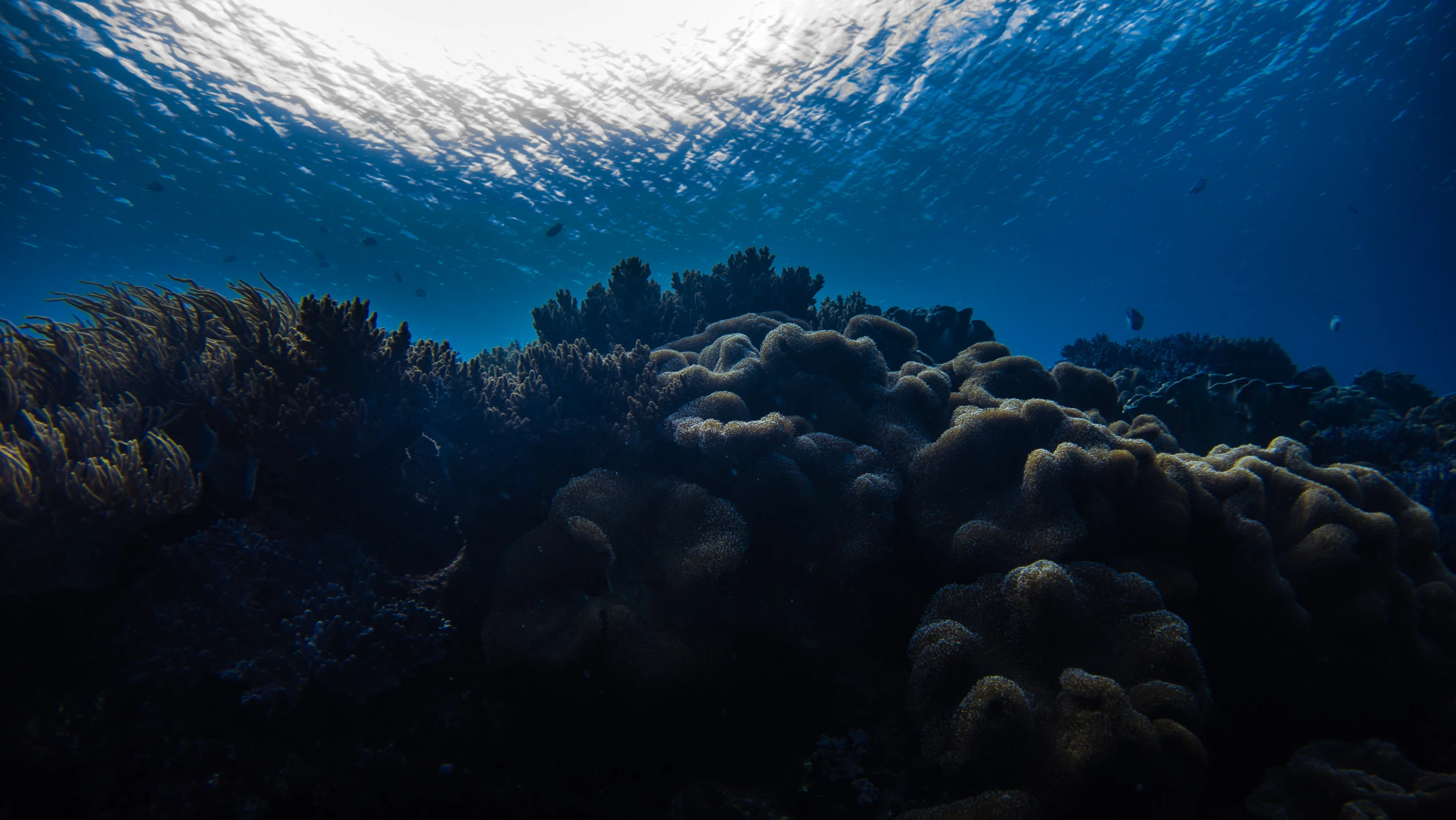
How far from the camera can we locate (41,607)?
253 cm

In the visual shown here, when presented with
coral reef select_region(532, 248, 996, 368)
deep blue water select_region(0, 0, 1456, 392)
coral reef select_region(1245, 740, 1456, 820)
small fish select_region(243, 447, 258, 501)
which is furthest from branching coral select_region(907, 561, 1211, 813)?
deep blue water select_region(0, 0, 1456, 392)

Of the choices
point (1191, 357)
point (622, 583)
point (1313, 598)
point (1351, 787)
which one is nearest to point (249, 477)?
point (622, 583)

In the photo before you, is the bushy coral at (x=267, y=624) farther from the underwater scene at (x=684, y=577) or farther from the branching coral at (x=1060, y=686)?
the branching coral at (x=1060, y=686)

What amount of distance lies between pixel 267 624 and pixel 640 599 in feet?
6.86

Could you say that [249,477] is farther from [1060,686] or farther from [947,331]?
[947,331]

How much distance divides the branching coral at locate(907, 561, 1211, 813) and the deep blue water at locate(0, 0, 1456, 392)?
15.9m

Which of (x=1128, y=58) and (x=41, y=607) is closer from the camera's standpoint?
(x=41, y=607)

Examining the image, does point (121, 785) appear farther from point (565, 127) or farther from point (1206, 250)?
point (1206, 250)

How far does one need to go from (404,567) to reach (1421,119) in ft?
153

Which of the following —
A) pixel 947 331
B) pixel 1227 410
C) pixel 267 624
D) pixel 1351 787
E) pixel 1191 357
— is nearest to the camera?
pixel 1351 787

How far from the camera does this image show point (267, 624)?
276 cm

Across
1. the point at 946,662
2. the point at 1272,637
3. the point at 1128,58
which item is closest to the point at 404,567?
the point at 946,662

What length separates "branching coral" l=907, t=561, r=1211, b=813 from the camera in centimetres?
210

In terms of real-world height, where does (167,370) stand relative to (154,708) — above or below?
above
